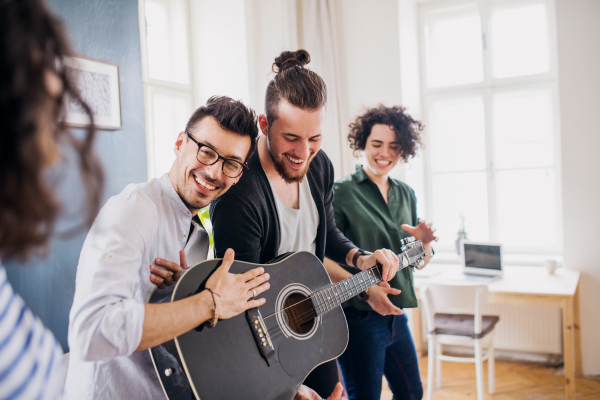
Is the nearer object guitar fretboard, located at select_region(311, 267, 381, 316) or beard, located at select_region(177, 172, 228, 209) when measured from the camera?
beard, located at select_region(177, 172, 228, 209)

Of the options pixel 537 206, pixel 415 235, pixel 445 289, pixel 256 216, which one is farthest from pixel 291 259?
pixel 537 206

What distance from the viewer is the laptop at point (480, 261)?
3.21m

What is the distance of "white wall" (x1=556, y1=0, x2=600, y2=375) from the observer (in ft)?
10.2

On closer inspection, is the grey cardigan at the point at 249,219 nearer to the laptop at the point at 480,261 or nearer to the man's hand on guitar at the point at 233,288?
the man's hand on guitar at the point at 233,288

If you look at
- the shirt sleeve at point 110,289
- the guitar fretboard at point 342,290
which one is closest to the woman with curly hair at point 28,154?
the shirt sleeve at point 110,289

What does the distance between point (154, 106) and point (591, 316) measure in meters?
3.60

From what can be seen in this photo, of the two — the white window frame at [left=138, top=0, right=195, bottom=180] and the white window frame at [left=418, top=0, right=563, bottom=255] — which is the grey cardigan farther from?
the white window frame at [left=418, top=0, right=563, bottom=255]

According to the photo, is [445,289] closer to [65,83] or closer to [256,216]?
[256,216]

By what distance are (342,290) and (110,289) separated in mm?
843

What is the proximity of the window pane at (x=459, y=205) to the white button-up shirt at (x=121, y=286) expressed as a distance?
10.7 feet

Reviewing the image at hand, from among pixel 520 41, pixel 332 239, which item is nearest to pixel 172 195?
pixel 332 239

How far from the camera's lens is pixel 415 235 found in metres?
1.93

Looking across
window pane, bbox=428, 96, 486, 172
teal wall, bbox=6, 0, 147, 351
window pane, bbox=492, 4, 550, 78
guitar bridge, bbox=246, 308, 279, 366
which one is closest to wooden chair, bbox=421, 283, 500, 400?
window pane, bbox=428, 96, 486, 172

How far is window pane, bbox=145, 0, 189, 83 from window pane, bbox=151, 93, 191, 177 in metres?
0.19
